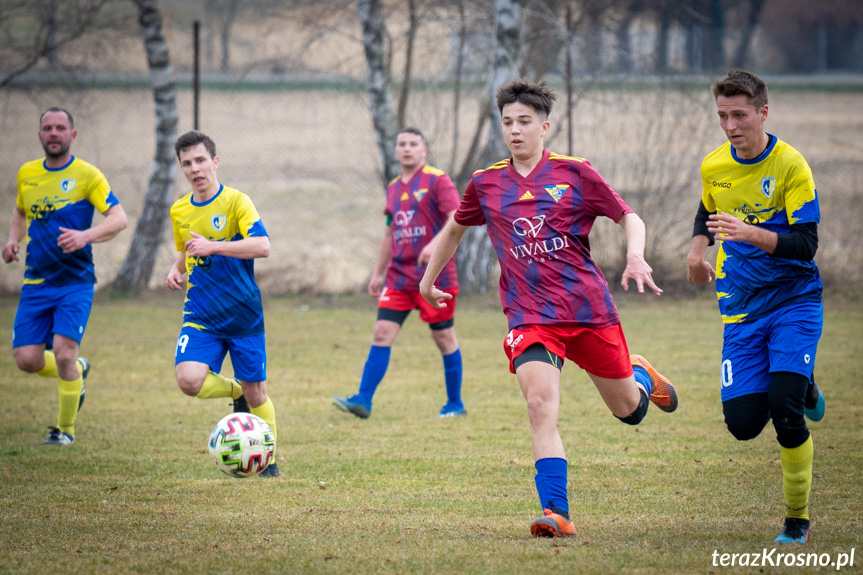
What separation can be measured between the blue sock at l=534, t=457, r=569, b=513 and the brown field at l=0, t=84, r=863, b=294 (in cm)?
1000

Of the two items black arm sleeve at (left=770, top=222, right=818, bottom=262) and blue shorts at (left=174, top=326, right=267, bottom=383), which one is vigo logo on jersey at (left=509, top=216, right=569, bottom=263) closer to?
black arm sleeve at (left=770, top=222, right=818, bottom=262)

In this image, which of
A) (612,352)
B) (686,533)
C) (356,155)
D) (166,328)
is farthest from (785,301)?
(356,155)

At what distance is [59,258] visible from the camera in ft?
21.1

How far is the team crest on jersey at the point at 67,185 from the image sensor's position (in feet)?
21.2

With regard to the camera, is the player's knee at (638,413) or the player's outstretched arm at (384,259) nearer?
the player's knee at (638,413)

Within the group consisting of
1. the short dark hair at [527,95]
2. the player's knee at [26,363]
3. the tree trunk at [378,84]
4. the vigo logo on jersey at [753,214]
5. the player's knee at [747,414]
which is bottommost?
the player's knee at [26,363]

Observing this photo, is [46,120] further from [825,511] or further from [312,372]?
[825,511]

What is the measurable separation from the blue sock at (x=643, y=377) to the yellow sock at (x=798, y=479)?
0.87 meters

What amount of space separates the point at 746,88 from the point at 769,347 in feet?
3.89

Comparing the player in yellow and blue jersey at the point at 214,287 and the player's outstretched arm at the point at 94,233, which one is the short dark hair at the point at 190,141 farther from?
the player's outstretched arm at the point at 94,233

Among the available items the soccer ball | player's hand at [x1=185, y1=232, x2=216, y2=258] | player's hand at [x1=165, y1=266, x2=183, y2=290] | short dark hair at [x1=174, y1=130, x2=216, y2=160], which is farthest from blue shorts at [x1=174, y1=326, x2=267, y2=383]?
short dark hair at [x1=174, y1=130, x2=216, y2=160]

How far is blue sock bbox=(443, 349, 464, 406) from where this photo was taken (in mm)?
7242

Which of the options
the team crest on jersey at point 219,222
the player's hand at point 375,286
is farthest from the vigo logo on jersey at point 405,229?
the team crest on jersey at point 219,222

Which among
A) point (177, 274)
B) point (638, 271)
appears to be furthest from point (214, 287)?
point (638, 271)
